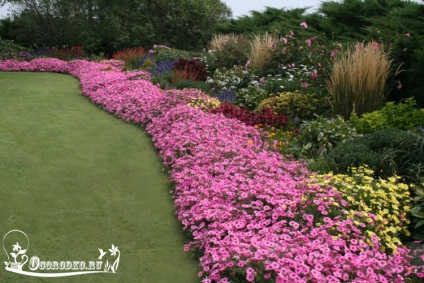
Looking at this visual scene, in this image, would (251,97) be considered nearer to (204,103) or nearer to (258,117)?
(204,103)

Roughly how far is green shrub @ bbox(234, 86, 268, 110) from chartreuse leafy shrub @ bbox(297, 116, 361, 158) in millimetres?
2471

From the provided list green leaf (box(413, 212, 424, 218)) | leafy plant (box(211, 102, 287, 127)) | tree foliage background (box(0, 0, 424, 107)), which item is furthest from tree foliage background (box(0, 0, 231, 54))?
green leaf (box(413, 212, 424, 218))

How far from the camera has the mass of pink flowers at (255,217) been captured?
10.4ft

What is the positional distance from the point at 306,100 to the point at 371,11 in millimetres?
6817

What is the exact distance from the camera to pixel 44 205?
15.1 feet

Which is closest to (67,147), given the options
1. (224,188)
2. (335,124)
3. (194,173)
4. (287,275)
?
(194,173)

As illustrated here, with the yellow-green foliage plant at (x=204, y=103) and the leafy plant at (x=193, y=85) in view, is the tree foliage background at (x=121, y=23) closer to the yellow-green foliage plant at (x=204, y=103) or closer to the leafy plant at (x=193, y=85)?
the leafy plant at (x=193, y=85)

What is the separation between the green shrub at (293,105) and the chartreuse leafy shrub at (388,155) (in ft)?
8.48

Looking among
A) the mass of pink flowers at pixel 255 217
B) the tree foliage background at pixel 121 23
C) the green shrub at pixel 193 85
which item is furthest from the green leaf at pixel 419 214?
the tree foliage background at pixel 121 23

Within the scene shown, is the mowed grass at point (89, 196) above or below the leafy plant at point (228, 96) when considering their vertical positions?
below

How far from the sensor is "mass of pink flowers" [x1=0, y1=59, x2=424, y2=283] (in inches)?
125

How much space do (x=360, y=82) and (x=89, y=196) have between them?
432 cm

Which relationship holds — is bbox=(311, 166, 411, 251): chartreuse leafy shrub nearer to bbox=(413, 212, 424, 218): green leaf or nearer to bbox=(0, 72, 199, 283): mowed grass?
bbox=(413, 212, 424, 218): green leaf

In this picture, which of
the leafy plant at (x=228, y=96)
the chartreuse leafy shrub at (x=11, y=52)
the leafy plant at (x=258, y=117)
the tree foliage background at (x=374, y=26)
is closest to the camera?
the leafy plant at (x=258, y=117)
